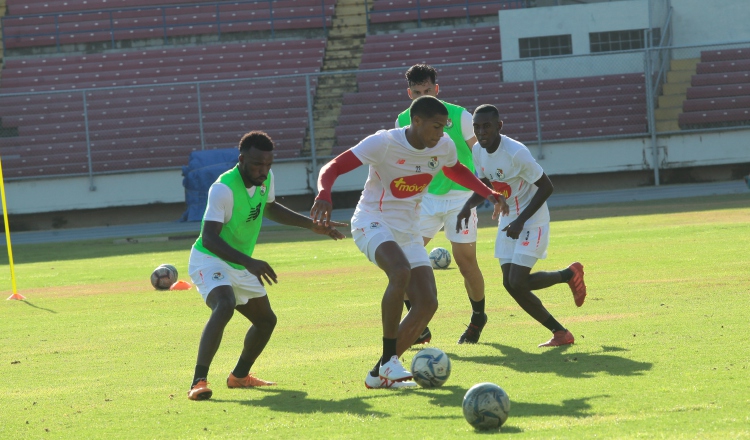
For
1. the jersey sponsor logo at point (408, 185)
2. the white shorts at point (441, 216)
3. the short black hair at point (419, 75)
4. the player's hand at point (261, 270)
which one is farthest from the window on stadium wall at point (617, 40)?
the player's hand at point (261, 270)

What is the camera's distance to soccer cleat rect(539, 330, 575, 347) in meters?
8.23

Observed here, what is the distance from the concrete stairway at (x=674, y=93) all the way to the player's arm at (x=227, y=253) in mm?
24943

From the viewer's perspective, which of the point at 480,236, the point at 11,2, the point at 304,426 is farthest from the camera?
the point at 11,2

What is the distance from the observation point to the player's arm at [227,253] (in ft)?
22.0

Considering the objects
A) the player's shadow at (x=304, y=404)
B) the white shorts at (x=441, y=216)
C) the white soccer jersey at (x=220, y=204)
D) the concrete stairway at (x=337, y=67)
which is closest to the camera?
the player's shadow at (x=304, y=404)

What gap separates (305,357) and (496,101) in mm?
23384

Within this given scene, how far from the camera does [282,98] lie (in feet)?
104

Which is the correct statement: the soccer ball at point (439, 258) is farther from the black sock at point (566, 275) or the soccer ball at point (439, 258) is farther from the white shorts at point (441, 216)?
the black sock at point (566, 275)

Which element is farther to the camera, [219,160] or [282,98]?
[282,98]

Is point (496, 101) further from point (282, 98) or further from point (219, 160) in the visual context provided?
point (219, 160)

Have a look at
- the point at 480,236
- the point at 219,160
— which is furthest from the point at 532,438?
the point at 219,160

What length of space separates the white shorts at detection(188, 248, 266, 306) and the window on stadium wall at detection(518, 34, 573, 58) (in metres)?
26.2

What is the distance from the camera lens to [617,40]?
1264 inches

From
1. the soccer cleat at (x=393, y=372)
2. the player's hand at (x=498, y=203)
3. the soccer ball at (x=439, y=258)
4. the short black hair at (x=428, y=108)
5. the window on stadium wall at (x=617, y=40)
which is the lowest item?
the soccer ball at (x=439, y=258)
